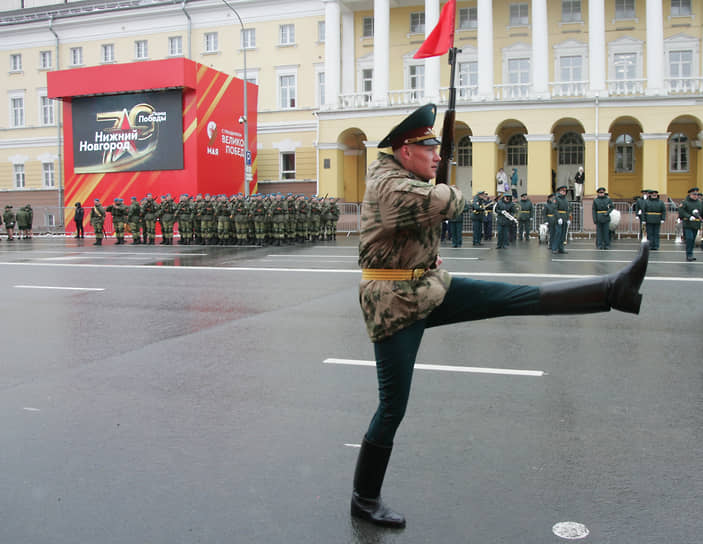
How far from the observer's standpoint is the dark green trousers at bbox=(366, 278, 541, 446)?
338 cm

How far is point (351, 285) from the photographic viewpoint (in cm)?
1280

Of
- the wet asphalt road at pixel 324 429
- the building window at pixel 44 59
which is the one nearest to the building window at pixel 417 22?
the building window at pixel 44 59

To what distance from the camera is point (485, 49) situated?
3809 centimetres

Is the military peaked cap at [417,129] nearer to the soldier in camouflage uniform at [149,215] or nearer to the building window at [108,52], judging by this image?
the soldier in camouflage uniform at [149,215]

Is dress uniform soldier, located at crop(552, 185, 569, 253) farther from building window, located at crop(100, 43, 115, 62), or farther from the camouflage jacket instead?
building window, located at crop(100, 43, 115, 62)

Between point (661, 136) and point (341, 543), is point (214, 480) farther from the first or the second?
point (661, 136)

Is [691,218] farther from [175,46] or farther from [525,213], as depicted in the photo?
[175,46]

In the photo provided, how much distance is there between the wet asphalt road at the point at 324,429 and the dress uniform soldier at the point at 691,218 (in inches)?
324

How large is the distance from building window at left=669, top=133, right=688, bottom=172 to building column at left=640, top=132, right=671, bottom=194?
13.3 feet

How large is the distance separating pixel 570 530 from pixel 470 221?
93.3 feet

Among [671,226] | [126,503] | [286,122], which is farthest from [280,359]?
[286,122]

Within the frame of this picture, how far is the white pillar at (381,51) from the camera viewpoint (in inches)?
1569

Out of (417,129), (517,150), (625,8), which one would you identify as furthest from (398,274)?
(625,8)

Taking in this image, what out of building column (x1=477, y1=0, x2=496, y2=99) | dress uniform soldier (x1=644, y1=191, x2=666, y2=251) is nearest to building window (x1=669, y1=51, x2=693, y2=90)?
building column (x1=477, y1=0, x2=496, y2=99)
